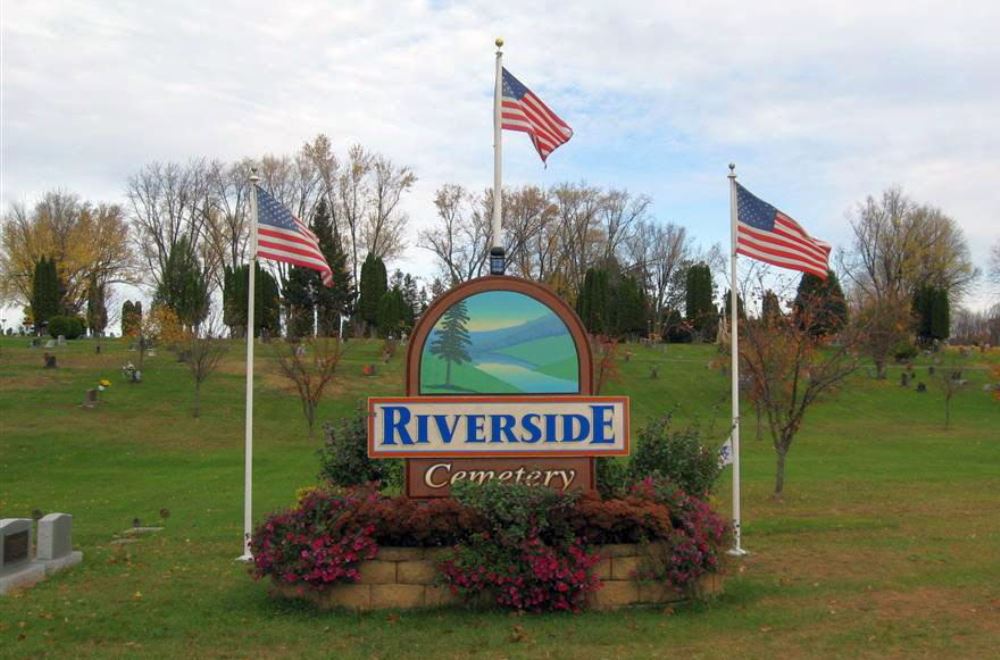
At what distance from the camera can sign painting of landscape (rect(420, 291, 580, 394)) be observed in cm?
994

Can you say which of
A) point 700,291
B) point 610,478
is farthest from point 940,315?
point 610,478

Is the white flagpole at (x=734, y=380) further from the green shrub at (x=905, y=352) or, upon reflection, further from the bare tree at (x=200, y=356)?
the green shrub at (x=905, y=352)

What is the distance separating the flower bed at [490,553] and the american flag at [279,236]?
151 inches

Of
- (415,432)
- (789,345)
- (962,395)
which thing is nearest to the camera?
(415,432)

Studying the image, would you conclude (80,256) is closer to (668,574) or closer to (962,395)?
(962,395)

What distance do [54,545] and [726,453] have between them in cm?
807

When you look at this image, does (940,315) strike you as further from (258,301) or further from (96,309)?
(96,309)

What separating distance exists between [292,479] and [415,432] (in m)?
12.8

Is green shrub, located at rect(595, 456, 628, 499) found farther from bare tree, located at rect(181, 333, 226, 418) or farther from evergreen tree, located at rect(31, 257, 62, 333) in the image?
evergreen tree, located at rect(31, 257, 62, 333)

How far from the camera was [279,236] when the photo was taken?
11.5m

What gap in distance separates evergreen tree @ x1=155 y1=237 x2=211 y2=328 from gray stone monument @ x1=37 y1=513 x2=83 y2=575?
34.4 metres

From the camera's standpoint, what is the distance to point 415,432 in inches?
378

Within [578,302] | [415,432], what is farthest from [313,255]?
[578,302]

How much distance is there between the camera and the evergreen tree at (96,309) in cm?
7019
